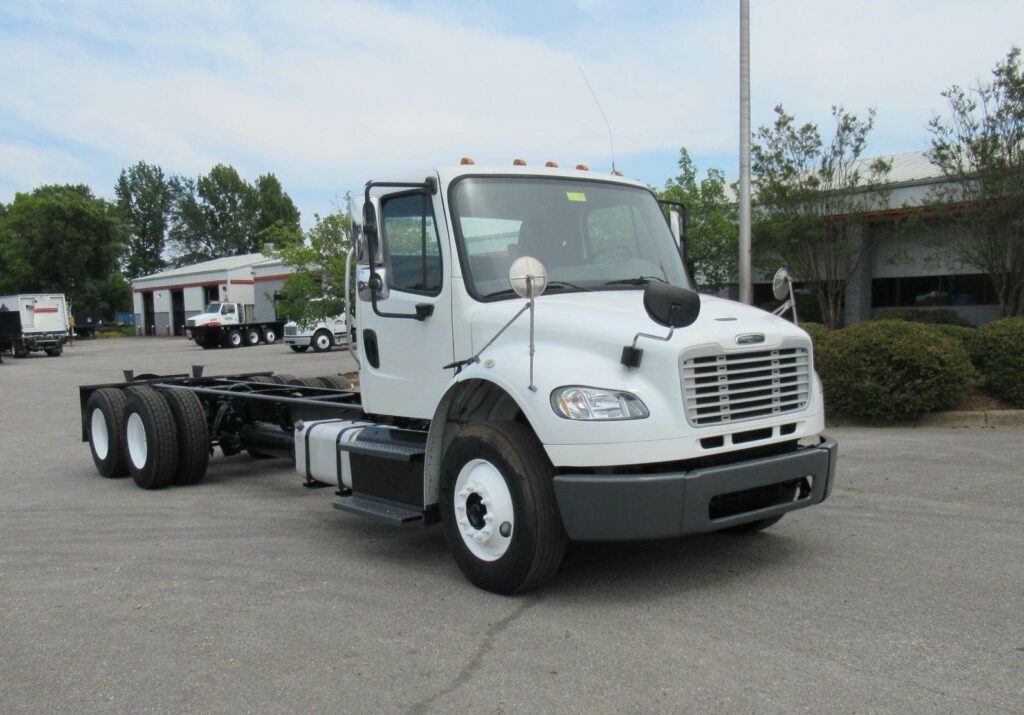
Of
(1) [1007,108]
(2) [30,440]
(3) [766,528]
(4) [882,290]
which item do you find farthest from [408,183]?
(4) [882,290]

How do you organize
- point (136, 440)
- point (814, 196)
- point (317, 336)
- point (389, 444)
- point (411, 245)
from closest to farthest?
point (411, 245), point (389, 444), point (136, 440), point (814, 196), point (317, 336)

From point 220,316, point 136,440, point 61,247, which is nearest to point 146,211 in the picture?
point 61,247

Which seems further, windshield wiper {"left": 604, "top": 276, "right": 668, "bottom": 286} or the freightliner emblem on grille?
windshield wiper {"left": 604, "top": 276, "right": 668, "bottom": 286}

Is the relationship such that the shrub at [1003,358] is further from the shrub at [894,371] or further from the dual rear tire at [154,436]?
the dual rear tire at [154,436]

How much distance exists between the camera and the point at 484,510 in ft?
16.7

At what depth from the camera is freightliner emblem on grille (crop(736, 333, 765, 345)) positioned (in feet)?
16.1

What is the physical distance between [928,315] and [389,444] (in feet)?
63.4

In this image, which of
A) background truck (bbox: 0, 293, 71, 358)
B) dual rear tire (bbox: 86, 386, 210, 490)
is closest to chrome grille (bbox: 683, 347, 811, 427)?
dual rear tire (bbox: 86, 386, 210, 490)

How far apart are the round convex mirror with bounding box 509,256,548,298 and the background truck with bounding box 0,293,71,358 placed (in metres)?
38.4

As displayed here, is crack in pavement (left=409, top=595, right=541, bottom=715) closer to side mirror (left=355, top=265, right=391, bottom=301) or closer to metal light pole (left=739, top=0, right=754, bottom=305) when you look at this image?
side mirror (left=355, top=265, right=391, bottom=301)

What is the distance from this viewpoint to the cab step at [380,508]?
5520 millimetres

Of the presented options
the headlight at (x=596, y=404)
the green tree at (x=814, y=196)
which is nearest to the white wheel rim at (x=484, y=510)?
the headlight at (x=596, y=404)

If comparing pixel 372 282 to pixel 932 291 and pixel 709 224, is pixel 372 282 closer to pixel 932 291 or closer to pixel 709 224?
pixel 709 224

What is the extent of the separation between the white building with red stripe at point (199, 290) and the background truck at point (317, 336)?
1574 cm
